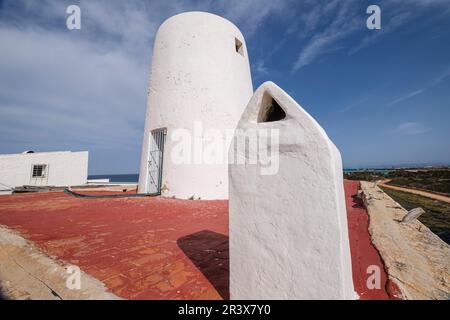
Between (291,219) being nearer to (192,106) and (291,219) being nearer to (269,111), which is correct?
(269,111)

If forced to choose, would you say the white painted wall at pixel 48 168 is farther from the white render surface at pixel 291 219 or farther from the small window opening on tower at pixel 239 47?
the white render surface at pixel 291 219

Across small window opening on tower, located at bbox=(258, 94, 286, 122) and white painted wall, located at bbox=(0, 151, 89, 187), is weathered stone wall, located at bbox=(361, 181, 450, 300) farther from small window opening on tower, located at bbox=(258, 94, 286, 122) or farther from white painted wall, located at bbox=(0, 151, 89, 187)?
white painted wall, located at bbox=(0, 151, 89, 187)

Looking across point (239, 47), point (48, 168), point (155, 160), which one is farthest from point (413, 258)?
point (48, 168)

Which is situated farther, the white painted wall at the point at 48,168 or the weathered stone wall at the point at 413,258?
the white painted wall at the point at 48,168

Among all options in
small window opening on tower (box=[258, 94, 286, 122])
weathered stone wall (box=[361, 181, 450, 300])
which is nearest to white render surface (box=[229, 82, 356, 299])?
small window opening on tower (box=[258, 94, 286, 122])

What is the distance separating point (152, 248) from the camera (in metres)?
3.29

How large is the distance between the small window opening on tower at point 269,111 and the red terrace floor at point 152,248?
1759mm


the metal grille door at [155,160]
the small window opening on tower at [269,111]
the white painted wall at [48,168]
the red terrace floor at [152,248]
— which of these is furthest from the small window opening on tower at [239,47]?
the white painted wall at [48,168]

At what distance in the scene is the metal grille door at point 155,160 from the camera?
30.5ft

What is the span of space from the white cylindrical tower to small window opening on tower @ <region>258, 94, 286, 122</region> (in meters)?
6.50

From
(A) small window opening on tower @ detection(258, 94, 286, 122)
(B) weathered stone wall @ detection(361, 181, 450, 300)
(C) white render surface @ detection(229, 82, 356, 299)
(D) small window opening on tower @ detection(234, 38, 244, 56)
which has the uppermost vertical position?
(D) small window opening on tower @ detection(234, 38, 244, 56)

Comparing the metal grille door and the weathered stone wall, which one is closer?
the weathered stone wall

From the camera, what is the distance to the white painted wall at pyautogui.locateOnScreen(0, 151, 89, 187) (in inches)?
667
